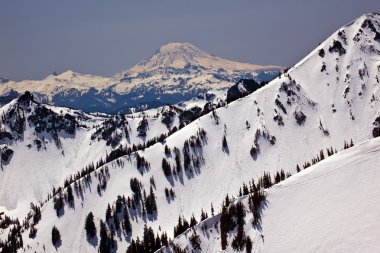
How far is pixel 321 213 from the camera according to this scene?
488 feet

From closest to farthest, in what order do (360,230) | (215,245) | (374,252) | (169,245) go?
(374,252) < (360,230) < (215,245) < (169,245)

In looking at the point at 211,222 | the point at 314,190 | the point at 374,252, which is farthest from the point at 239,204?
the point at 374,252

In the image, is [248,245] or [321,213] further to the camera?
→ [248,245]

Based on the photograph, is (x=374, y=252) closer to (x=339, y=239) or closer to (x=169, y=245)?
(x=339, y=239)

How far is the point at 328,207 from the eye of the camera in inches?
5901

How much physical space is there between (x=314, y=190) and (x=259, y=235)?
26.2 m

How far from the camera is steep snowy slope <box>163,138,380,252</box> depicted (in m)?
131

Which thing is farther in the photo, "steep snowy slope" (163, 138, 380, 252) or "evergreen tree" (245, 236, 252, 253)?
"evergreen tree" (245, 236, 252, 253)

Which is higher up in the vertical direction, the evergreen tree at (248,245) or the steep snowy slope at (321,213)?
the steep snowy slope at (321,213)

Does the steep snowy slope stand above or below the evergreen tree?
above

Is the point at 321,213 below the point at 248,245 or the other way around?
the other way around

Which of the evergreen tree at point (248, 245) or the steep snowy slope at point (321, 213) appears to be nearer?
the steep snowy slope at point (321, 213)

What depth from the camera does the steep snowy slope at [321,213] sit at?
13125cm

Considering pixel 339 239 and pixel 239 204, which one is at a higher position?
pixel 239 204
